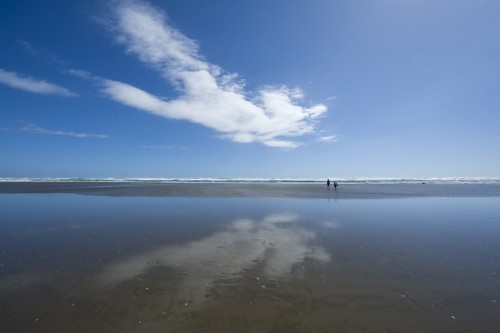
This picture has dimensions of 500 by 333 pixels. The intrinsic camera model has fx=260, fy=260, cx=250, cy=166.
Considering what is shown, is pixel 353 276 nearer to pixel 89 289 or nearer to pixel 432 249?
pixel 432 249

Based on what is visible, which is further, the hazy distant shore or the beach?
the hazy distant shore

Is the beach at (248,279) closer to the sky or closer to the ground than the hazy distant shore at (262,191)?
closer to the ground

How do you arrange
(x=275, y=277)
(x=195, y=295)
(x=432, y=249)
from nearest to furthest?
1. (x=195, y=295)
2. (x=275, y=277)
3. (x=432, y=249)

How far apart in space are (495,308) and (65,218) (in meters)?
21.2

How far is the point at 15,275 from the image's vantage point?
7.86m

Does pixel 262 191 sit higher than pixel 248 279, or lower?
higher

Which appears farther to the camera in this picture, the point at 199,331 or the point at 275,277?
the point at 275,277

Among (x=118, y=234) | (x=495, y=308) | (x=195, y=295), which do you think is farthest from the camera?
(x=118, y=234)

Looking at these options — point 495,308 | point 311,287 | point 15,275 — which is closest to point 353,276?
point 311,287

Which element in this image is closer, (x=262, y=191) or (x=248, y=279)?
(x=248, y=279)

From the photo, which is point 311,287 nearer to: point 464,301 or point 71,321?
point 464,301

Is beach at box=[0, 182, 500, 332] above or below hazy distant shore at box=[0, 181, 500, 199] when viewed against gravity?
below

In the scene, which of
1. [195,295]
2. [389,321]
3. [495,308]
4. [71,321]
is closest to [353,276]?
[389,321]

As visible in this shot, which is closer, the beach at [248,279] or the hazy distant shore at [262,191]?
the beach at [248,279]
